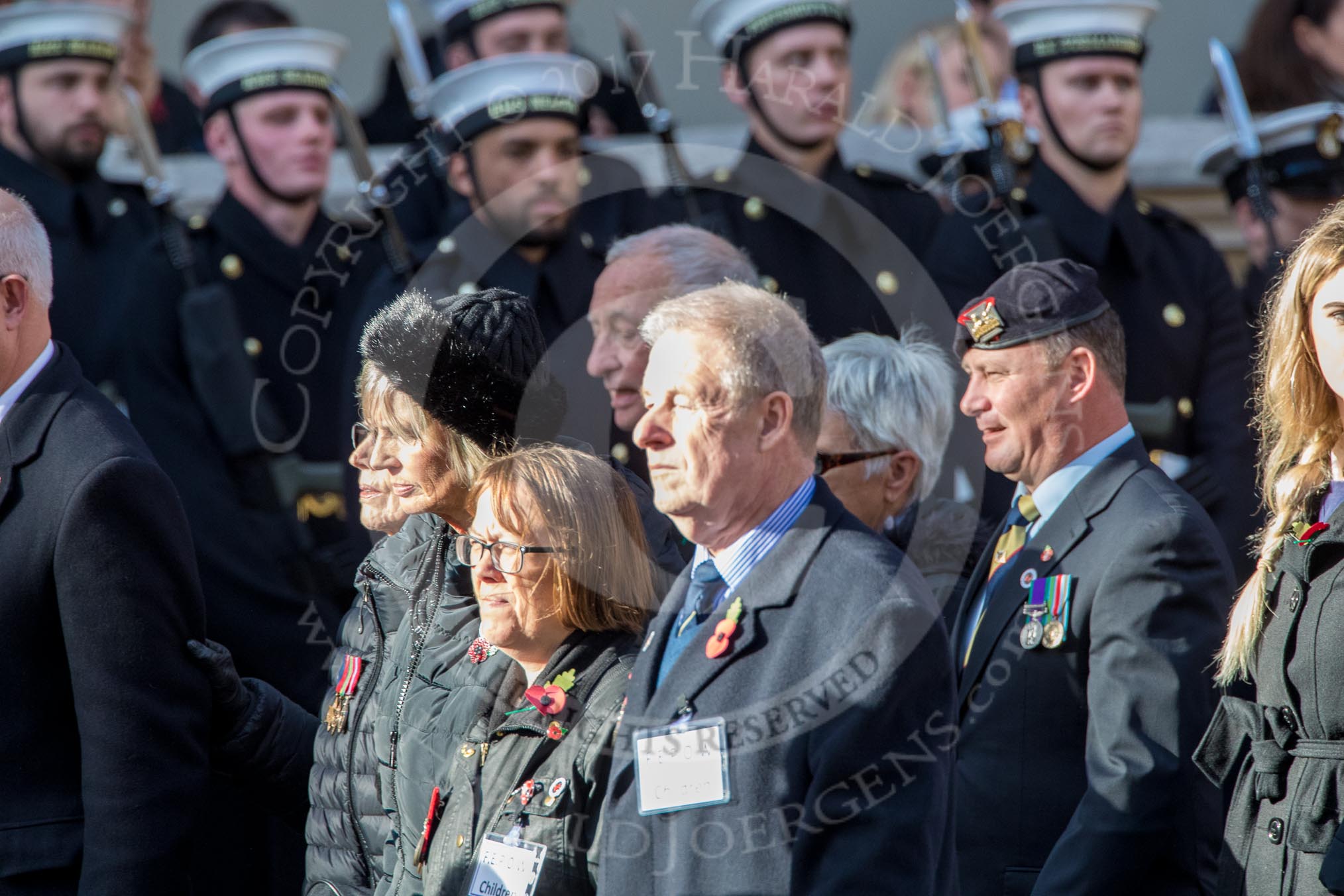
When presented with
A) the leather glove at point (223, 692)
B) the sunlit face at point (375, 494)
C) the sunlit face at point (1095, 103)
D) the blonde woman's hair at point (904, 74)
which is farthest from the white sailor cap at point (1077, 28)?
the leather glove at point (223, 692)

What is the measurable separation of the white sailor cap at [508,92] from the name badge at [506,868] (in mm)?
2928

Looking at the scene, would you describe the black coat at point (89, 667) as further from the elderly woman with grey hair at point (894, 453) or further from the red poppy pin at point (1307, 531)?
the red poppy pin at point (1307, 531)

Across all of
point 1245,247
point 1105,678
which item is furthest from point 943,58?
point 1105,678

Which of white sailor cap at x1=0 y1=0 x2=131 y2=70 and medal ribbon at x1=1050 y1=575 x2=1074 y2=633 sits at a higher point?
white sailor cap at x1=0 y1=0 x2=131 y2=70

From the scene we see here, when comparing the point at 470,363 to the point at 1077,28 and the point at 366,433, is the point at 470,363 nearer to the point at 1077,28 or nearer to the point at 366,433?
the point at 366,433

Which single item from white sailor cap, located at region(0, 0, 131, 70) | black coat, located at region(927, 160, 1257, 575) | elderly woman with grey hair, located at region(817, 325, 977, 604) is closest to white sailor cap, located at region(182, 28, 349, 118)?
white sailor cap, located at region(0, 0, 131, 70)

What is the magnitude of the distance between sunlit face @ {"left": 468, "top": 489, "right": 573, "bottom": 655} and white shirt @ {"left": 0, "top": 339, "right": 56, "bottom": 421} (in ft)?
3.12

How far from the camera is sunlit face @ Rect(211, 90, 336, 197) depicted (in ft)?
18.3

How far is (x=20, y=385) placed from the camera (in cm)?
314

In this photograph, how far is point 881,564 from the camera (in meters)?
2.53

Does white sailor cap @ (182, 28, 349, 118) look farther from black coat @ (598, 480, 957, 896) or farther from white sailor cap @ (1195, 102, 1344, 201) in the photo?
black coat @ (598, 480, 957, 896)

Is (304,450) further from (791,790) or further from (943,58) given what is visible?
(791,790)

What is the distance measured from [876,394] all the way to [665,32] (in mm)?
4166

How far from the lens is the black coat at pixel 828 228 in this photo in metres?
5.02
